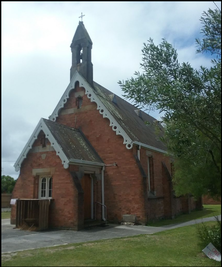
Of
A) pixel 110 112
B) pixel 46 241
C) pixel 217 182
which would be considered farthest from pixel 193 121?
pixel 110 112

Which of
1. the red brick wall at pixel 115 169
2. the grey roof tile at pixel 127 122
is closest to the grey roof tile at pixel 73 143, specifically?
the red brick wall at pixel 115 169

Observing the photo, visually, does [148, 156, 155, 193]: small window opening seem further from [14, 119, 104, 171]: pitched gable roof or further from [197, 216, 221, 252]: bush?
[197, 216, 221, 252]: bush

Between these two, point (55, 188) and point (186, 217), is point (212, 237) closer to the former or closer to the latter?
point (55, 188)

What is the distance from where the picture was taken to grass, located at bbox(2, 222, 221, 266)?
7.81 m

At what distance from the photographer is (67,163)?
15.6 m

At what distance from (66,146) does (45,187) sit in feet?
9.67

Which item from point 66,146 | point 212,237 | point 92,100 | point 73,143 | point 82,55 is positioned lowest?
point 212,237

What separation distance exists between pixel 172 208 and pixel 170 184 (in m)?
1.80

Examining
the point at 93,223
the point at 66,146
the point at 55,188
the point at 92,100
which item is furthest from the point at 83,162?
the point at 92,100

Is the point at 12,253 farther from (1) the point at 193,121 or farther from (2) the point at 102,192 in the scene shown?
(2) the point at 102,192

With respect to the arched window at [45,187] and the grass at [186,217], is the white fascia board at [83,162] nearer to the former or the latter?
the arched window at [45,187]

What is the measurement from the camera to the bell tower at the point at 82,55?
22.6m

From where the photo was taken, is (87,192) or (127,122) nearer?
(87,192)

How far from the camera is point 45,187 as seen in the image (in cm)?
1719
